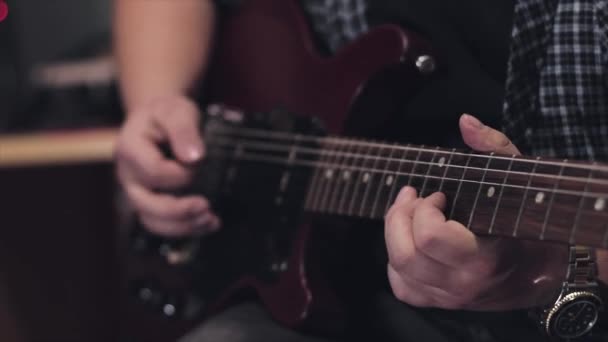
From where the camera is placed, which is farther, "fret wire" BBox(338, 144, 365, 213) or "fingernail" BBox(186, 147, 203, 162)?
"fingernail" BBox(186, 147, 203, 162)

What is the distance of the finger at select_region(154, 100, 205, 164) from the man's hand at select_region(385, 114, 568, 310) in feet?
1.05

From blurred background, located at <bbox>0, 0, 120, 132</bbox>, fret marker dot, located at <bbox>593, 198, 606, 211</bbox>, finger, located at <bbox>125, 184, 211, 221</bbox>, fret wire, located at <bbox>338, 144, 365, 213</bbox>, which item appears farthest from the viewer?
blurred background, located at <bbox>0, 0, 120, 132</bbox>

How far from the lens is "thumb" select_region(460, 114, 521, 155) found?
43cm

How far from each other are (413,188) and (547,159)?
10cm

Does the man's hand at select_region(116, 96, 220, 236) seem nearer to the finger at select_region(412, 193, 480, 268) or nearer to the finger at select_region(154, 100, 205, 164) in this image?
the finger at select_region(154, 100, 205, 164)

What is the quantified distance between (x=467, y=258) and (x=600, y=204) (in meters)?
0.10

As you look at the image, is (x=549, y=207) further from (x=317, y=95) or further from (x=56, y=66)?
(x=56, y=66)

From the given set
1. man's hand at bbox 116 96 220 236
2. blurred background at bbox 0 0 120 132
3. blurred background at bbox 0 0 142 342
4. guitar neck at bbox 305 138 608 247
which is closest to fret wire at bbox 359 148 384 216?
guitar neck at bbox 305 138 608 247

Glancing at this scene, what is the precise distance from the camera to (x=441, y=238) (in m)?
0.42

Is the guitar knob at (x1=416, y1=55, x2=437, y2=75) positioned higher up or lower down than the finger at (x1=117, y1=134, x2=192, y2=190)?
higher up

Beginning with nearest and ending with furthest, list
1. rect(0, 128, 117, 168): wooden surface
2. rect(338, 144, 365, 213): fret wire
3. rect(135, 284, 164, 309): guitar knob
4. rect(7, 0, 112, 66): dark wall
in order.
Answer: rect(338, 144, 365, 213): fret wire
rect(135, 284, 164, 309): guitar knob
rect(0, 128, 117, 168): wooden surface
rect(7, 0, 112, 66): dark wall

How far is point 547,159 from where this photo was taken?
0.40m

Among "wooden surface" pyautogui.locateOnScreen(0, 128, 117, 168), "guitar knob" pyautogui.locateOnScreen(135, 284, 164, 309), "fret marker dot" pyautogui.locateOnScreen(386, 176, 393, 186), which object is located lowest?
"wooden surface" pyautogui.locateOnScreen(0, 128, 117, 168)

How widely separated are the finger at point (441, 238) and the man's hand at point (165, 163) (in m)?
0.34
